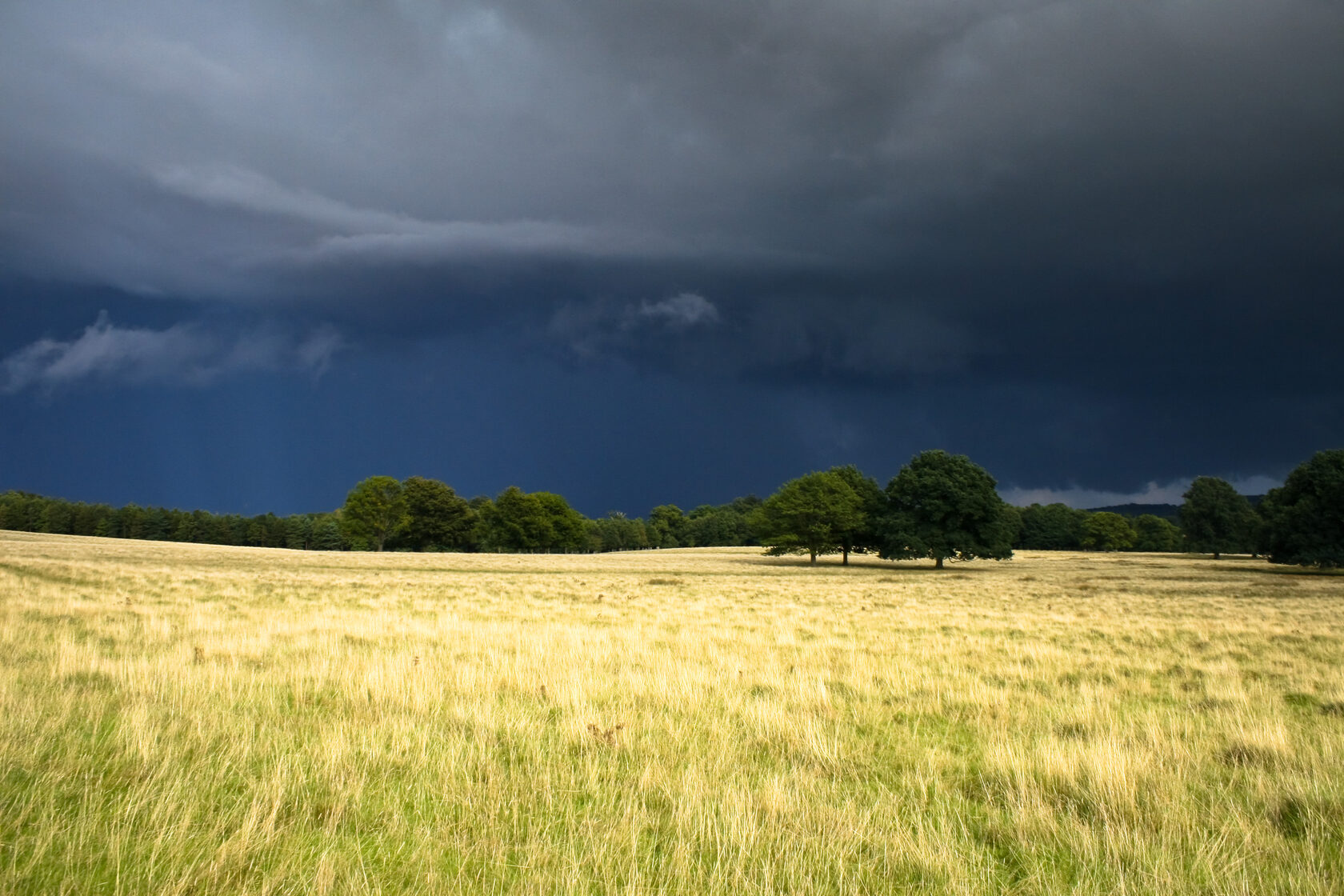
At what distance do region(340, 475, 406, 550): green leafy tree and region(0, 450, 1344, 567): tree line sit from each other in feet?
0.58

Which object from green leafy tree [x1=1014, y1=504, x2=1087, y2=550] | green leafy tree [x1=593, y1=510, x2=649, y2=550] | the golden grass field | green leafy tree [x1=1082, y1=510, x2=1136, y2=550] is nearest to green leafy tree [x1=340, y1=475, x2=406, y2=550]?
green leafy tree [x1=593, y1=510, x2=649, y2=550]

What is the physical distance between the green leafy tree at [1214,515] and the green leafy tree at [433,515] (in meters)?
106

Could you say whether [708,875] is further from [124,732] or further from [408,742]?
[124,732]

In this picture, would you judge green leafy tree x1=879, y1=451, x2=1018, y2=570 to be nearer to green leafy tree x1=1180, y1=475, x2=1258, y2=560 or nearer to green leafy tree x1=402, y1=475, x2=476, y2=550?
green leafy tree x1=1180, y1=475, x2=1258, y2=560

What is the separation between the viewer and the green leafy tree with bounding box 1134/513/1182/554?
468 feet

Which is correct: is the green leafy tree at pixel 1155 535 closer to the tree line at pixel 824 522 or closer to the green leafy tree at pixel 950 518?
the tree line at pixel 824 522

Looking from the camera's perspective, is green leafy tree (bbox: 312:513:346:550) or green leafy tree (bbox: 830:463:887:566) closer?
green leafy tree (bbox: 830:463:887:566)

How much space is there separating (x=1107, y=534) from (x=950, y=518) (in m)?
110

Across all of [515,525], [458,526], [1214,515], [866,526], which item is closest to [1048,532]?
[1214,515]

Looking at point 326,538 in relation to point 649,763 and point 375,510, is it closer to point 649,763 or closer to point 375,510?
point 375,510

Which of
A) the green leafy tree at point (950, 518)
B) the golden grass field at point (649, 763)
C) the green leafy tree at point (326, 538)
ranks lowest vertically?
the green leafy tree at point (326, 538)

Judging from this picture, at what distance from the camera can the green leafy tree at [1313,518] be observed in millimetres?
54125

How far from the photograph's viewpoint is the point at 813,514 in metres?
68.2

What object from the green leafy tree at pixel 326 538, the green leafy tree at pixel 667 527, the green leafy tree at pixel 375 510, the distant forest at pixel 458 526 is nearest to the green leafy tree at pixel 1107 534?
the distant forest at pixel 458 526
